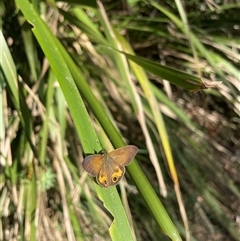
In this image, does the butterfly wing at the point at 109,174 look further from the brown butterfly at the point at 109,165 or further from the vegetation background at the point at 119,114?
the vegetation background at the point at 119,114

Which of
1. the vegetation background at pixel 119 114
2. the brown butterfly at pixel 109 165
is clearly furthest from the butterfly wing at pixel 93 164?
the vegetation background at pixel 119 114

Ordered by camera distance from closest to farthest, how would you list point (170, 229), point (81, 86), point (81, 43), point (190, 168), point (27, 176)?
point (170, 229) < point (81, 86) < point (27, 176) < point (81, 43) < point (190, 168)

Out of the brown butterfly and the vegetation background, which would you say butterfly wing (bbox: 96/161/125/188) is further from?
the vegetation background

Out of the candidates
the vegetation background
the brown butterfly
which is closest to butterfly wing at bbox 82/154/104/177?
the brown butterfly

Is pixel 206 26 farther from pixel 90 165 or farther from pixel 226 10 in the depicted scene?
pixel 90 165

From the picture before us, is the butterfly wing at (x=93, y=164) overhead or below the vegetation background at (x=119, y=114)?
overhead

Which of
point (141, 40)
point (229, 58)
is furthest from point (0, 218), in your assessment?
point (229, 58)

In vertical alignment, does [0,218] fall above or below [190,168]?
above

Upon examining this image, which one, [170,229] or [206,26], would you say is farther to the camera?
[206,26]
